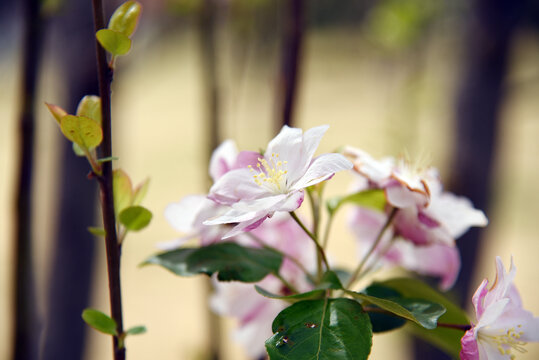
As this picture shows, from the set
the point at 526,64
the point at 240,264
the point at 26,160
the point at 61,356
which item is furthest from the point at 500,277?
the point at 526,64

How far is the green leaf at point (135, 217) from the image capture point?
1.71ft

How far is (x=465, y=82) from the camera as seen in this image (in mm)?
1886

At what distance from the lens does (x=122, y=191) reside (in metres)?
0.54

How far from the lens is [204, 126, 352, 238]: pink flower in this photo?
1.59 feet

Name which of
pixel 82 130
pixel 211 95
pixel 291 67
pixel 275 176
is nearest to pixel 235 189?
pixel 275 176

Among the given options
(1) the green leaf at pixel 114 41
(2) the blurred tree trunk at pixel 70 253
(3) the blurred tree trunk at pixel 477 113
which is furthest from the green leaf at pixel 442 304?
(3) the blurred tree trunk at pixel 477 113

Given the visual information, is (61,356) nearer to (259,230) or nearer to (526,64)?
(259,230)

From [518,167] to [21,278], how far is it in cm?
598

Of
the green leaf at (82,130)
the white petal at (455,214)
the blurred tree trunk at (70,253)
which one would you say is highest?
the green leaf at (82,130)

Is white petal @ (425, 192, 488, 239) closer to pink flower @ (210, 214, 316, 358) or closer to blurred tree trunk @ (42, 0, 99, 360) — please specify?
pink flower @ (210, 214, 316, 358)

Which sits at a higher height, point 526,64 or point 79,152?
point 526,64

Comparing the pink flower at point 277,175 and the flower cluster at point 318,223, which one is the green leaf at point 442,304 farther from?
the pink flower at point 277,175

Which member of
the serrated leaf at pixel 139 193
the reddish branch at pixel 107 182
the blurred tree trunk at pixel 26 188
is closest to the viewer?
the reddish branch at pixel 107 182

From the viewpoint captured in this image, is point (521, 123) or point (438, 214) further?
point (521, 123)
